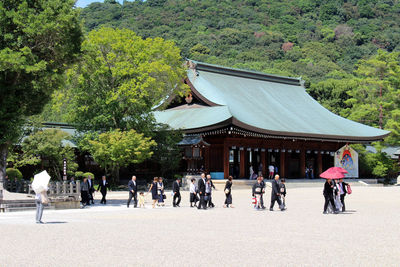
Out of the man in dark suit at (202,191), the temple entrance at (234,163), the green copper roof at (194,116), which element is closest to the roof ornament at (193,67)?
the green copper roof at (194,116)

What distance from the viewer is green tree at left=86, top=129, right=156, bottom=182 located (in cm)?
3647

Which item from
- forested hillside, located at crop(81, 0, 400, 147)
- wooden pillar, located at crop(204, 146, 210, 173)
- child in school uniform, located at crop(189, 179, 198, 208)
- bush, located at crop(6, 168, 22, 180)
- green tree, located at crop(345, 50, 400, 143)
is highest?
forested hillside, located at crop(81, 0, 400, 147)

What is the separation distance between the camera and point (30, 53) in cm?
2377

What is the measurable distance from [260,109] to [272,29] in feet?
390

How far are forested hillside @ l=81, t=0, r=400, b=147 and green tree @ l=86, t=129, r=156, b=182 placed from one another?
6747 centimetres

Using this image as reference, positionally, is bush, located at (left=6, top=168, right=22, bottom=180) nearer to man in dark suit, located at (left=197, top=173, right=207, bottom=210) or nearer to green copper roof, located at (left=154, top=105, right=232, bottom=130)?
green copper roof, located at (left=154, top=105, right=232, bottom=130)

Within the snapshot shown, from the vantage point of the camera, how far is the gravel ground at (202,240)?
10.3 meters

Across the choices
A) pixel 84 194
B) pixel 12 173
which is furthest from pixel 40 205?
pixel 12 173

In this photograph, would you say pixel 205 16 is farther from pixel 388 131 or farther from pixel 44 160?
pixel 44 160

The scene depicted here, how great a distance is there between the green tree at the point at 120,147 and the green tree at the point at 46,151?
188 centimetres

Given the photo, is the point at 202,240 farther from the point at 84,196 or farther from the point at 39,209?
the point at 84,196

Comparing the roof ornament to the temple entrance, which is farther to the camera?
the roof ornament

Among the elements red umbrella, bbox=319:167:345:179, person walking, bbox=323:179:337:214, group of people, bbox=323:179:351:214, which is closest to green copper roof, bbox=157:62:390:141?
group of people, bbox=323:179:351:214

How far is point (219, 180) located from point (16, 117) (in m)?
18.4
